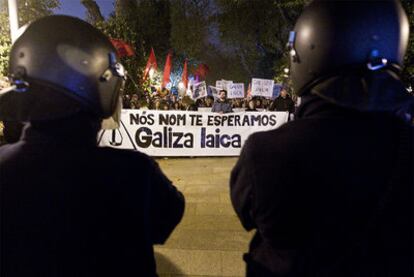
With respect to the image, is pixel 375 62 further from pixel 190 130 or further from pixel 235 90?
pixel 235 90

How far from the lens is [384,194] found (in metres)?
1.23

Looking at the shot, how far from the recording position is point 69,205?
129cm

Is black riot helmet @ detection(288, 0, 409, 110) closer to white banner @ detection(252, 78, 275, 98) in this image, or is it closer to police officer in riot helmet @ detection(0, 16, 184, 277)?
police officer in riot helmet @ detection(0, 16, 184, 277)

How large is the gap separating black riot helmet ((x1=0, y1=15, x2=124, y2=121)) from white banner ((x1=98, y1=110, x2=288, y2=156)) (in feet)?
22.1

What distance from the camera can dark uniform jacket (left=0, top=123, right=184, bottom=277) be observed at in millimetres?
1273

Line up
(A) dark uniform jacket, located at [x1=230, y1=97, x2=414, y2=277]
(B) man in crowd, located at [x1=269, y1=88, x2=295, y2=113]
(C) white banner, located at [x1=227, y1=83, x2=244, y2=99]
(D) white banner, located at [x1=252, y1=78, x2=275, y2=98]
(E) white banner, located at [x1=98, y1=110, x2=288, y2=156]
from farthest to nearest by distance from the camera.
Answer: (C) white banner, located at [x1=227, y1=83, x2=244, y2=99]
(D) white banner, located at [x1=252, y1=78, x2=275, y2=98]
(B) man in crowd, located at [x1=269, y1=88, x2=295, y2=113]
(E) white banner, located at [x1=98, y1=110, x2=288, y2=156]
(A) dark uniform jacket, located at [x1=230, y1=97, x2=414, y2=277]

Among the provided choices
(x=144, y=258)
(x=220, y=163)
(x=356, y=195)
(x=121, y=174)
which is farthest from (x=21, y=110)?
(x=220, y=163)

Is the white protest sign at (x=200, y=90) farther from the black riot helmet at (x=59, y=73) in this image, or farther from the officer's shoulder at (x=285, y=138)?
the officer's shoulder at (x=285, y=138)

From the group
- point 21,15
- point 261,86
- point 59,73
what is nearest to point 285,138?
point 59,73

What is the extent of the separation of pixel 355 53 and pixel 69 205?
51.0 inches

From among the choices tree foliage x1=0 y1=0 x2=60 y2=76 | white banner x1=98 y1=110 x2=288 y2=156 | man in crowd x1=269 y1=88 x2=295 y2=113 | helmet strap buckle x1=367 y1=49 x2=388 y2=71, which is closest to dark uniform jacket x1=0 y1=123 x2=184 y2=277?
helmet strap buckle x1=367 y1=49 x2=388 y2=71

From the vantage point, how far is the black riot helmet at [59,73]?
4.57ft

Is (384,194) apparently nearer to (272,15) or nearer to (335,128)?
(335,128)

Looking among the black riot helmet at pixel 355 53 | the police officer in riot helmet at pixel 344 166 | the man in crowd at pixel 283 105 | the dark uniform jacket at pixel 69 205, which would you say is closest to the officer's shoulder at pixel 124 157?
the dark uniform jacket at pixel 69 205
